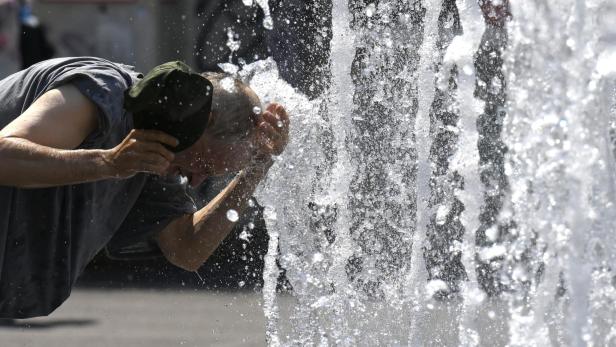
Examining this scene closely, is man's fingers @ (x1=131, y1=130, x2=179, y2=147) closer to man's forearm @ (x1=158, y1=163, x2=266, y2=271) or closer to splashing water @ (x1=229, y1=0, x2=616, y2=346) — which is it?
man's forearm @ (x1=158, y1=163, x2=266, y2=271)

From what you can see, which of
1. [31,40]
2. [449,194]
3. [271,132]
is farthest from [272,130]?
[31,40]

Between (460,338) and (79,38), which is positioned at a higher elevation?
(79,38)

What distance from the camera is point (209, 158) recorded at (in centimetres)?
268

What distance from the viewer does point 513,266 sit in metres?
2.96

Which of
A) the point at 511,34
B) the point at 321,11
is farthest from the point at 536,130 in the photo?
the point at 321,11

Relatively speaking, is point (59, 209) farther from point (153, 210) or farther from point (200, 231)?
point (200, 231)

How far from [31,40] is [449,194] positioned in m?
6.02

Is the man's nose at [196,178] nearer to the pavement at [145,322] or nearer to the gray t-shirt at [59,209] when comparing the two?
the gray t-shirt at [59,209]

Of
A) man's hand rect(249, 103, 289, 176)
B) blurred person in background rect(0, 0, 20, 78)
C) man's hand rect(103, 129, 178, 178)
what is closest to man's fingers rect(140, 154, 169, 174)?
man's hand rect(103, 129, 178, 178)

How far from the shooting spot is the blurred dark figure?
920 centimetres

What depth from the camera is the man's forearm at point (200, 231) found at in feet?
9.75

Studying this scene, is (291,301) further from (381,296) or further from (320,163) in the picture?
(320,163)

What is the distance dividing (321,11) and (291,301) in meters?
3.62

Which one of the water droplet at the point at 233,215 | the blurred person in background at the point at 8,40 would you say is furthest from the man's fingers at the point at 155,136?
the blurred person in background at the point at 8,40
